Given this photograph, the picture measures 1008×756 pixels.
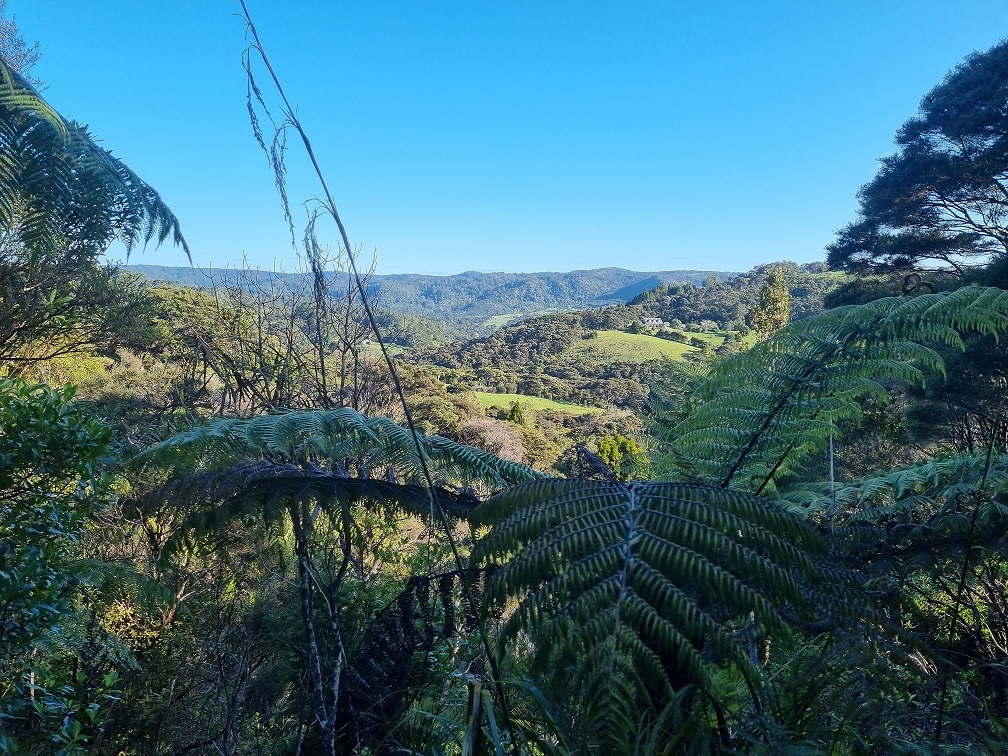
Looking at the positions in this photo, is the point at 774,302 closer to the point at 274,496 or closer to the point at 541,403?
the point at 541,403

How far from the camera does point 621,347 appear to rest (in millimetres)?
56344

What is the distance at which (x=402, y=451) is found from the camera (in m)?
1.89

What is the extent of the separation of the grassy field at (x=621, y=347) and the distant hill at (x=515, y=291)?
135 feet

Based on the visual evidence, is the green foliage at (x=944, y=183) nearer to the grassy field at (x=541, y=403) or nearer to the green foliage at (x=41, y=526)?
the green foliage at (x=41, y=526)

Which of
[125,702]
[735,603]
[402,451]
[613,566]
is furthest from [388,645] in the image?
[125,702]

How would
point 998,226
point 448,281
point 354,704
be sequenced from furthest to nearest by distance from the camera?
1. point 448,281
2. point 998,226
3. point 354,704

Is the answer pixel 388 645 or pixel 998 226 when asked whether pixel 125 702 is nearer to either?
pixel 388 645

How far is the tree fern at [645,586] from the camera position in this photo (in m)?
0.91

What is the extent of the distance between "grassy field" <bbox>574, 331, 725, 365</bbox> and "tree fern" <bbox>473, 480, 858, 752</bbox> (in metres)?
47.6

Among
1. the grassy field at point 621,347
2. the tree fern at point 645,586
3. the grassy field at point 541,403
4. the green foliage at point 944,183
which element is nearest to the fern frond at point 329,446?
the tree fern at point 645,586

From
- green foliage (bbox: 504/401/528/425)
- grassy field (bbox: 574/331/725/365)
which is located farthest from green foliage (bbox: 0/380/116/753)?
grassy field (bbox: 574/331/725/365)

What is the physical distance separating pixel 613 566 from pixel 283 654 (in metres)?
4.56

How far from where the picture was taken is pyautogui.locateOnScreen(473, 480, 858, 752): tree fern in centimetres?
91

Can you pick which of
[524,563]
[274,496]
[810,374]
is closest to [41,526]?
[274,496]
